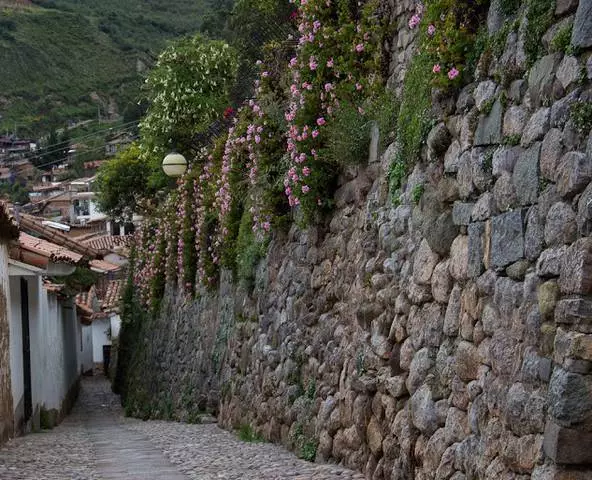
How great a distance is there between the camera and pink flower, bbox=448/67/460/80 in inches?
255

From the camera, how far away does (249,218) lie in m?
13.6

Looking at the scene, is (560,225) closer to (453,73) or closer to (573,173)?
(573,173)

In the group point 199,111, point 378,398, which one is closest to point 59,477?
point 378,398

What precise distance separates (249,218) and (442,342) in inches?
288

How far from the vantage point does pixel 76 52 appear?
93.8 metres

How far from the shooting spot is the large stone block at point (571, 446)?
458cm

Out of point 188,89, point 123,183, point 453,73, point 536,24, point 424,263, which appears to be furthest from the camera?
point 123,183

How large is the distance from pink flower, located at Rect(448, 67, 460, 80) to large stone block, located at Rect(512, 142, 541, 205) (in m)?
1.22

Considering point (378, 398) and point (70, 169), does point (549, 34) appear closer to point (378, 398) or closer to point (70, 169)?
point (378, 398)

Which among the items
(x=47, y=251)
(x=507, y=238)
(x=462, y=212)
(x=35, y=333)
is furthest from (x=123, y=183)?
(x=507, y=238)

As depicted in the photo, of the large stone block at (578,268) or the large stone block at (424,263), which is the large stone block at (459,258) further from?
the large stone block at (578,268)

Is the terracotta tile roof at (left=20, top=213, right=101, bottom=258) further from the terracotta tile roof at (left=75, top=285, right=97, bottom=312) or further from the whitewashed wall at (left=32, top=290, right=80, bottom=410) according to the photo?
the terracotta tile roof at (left=75, top=285, right=97, bottom=312)

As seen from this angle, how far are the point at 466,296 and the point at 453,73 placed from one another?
1.45 meters

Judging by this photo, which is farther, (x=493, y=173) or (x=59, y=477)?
(x=59, y=477)
